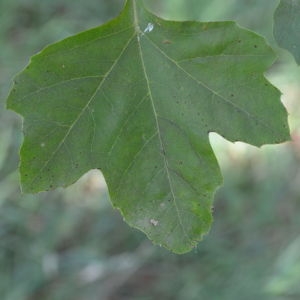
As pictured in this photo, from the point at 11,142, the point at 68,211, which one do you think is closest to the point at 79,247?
the point at 68,211

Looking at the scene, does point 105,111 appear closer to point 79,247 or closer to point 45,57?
point 45,57

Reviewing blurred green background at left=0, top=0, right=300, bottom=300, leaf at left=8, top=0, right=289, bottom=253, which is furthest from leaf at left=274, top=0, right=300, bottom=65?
blurred green background at left=0, top=0, right=300, bottom=300

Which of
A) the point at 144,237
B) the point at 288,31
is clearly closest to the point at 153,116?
the point at 288,31

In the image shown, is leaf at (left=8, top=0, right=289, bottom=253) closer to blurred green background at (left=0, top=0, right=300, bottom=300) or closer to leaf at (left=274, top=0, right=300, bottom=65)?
leaf at (left=274, top=0, right=300, bottom=65)

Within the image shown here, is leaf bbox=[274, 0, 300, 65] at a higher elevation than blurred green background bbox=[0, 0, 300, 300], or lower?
lower

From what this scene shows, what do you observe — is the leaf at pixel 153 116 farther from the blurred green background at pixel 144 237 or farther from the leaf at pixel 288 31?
the blurred green background at pixel 144 237

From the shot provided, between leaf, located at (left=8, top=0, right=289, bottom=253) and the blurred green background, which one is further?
the blurred green background
